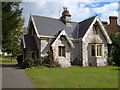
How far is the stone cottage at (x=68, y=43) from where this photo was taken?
2169cm

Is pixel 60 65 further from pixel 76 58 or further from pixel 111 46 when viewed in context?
pixel 111 46

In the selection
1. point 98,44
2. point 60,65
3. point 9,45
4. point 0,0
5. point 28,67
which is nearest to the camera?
point 0,0

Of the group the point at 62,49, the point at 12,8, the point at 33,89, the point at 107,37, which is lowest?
the point at 33,89

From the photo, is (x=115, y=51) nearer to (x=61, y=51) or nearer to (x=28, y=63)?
(x=61, y=51)

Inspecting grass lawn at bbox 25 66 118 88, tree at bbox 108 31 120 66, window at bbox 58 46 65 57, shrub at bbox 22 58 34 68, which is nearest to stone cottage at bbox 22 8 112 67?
window at bbox 58 46 65 57

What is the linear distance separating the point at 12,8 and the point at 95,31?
12.6 m

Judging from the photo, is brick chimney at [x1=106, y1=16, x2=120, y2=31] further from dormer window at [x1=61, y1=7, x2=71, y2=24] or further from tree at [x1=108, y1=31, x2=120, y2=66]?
dormer window at [x1=61, y1=7, x2=71, y2=24]

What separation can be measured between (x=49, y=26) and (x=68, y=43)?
404 cm

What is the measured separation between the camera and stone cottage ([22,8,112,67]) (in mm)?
21688

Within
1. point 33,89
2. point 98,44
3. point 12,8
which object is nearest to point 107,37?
point 98,44

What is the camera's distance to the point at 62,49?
2222cm

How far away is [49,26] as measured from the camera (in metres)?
23.8

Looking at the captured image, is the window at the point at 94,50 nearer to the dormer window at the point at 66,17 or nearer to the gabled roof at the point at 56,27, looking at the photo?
the gabled roof at the point at 56,27

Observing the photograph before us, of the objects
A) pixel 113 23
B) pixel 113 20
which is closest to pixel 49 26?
pixel 113 23
